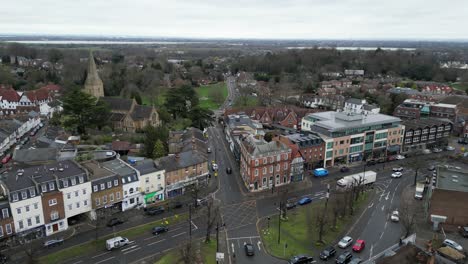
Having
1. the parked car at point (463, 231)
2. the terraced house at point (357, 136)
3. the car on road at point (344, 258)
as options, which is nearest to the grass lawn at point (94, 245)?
the car on road at point (344, 258)

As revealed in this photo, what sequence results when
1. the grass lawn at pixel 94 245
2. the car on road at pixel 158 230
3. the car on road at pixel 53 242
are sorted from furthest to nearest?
the car on road at pixel 158 230 < the car on road at pixel 53 242 < the grass lawn at pixel 94 245

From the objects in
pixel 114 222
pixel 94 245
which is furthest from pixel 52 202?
pixel 114 222

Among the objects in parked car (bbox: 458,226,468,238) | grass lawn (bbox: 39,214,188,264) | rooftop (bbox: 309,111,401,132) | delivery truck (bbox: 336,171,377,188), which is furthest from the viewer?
rooftop (bbox: 309,111,401,132)

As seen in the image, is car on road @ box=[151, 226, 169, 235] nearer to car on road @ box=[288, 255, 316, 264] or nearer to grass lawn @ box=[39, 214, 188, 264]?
grass lawn @ box=[39, 214, 188, 264]

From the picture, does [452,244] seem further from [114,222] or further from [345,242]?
[114,222]

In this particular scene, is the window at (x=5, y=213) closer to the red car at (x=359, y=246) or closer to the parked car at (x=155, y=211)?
the parked car at (x=155, y=211)

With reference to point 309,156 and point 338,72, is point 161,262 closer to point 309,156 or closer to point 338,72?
point 309,156

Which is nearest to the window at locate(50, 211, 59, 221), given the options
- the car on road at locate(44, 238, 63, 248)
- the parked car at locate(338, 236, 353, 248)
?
the car on road at locate(44, 238, 63, 248)
